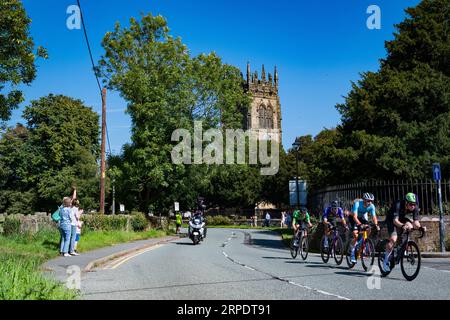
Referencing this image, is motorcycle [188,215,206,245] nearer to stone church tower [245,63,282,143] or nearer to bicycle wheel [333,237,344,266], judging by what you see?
bicycle wheel [333,237,344,266]

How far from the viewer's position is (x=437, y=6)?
27.9m

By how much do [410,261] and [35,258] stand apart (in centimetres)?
955

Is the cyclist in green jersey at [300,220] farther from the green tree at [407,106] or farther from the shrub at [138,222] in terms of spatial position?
the shrub at [138,222]

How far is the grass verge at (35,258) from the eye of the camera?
22.2ft

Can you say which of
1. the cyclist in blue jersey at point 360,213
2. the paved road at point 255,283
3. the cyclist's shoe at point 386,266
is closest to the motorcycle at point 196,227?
the paved road at point 255,283

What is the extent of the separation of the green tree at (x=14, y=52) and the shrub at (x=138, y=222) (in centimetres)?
1506

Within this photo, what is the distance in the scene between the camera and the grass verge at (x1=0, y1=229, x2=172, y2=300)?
6754 mm

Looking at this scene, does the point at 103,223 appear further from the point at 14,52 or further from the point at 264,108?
the point at 264,108

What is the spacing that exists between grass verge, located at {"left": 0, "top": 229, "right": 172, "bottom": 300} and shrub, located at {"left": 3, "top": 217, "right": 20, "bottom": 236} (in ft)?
2.80

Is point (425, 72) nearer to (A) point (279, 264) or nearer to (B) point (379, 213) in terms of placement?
(B) point (379, 213)

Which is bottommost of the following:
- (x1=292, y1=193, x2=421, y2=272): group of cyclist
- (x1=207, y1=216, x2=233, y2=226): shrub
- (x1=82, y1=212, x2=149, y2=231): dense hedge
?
(x1=207, y1=216, x2=233, y2=226): shrub

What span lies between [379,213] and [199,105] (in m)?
20.8

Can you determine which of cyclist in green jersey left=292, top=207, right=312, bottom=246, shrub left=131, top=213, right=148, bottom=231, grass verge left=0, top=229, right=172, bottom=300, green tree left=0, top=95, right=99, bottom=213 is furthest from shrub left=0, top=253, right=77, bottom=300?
green tree left=0, top=95, right=99, bottom=213
